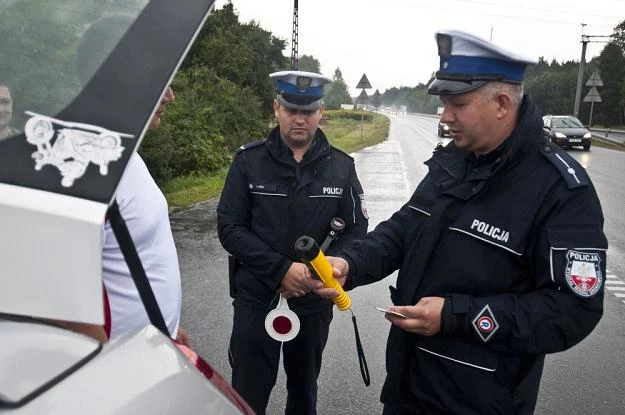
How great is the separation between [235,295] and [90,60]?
2083mm

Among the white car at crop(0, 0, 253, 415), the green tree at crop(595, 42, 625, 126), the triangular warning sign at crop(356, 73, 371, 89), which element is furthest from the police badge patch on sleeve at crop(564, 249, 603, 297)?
the green tree at crop(595, 42, 625, 126)

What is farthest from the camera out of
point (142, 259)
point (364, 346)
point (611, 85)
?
point (611, 85)

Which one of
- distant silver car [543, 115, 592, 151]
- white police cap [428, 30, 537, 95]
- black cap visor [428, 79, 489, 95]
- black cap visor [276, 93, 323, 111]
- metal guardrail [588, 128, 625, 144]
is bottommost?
metal guardrail [588, 128, 625, 144]

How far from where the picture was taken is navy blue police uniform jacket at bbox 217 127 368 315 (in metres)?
2.71

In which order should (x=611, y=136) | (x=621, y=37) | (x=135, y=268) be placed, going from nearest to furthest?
1. (x=135, y=268)
2. (x=611, y=136)
3. (x=621, y=37)

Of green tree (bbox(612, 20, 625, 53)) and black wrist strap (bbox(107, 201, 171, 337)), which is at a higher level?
green tree (bbox(612, 20, 625, 53))

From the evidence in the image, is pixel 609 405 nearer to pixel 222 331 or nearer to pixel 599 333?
pixel 599 333

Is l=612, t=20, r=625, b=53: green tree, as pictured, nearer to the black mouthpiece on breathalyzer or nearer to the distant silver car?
the distant silver car

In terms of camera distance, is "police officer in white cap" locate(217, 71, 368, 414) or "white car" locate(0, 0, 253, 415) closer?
"white car" locate(0, 0, 253, 415)

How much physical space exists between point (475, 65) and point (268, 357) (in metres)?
1.74

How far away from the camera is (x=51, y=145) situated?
89 centimetres

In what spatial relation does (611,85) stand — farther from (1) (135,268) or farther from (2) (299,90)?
(1) (135,268)

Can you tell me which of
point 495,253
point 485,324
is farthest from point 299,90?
point 485,324

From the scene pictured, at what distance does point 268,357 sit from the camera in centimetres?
277
